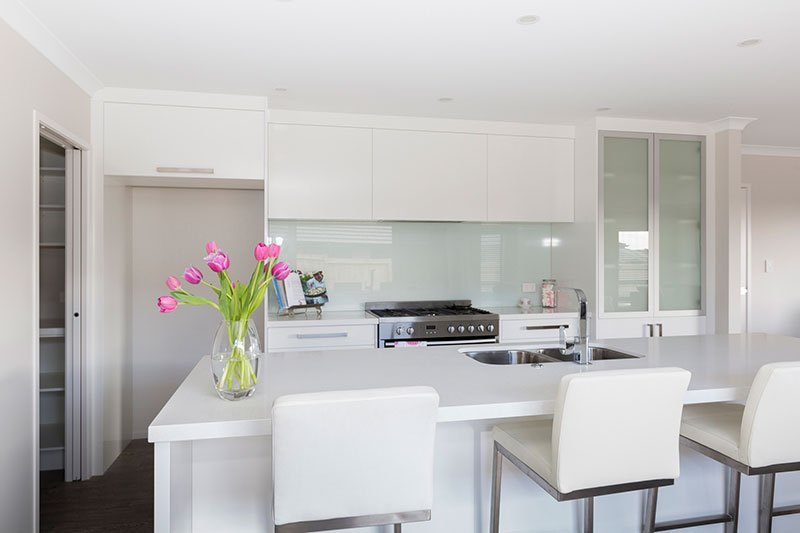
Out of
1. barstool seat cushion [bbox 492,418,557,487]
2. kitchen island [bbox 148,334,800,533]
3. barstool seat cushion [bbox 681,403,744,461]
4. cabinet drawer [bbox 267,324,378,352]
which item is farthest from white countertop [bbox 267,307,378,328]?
barstool seat cushion [bbox 681,403,744,461]

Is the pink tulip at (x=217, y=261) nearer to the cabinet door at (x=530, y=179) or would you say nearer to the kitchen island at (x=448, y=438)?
the kitchen island at (x=448, y=438)

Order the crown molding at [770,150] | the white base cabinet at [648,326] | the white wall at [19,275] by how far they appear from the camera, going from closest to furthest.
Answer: the white wall at [19,275] < the white base cabinet at [648,326] < the crown molding at [770,150]

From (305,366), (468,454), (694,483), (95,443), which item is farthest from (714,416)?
(95,443)

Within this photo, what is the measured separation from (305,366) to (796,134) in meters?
4.66

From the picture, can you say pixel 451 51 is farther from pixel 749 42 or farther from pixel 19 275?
pixel 19 275

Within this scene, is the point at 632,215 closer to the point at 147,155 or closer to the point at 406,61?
the point at 406,61

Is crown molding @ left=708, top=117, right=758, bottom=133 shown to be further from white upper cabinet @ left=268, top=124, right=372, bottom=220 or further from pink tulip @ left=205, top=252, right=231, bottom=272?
pink tulip @ left=205, top=252, right=231, bottom=272

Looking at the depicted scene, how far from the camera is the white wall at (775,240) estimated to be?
5.28 metres

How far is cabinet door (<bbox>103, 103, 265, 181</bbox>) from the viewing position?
324 cm

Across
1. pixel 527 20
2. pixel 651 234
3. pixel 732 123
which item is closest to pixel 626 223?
pixel 651 234

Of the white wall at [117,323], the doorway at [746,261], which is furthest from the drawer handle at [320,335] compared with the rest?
the doorway at [746,261]

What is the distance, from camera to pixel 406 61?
281 cm

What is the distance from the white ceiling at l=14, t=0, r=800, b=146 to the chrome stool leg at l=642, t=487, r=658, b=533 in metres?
1.89

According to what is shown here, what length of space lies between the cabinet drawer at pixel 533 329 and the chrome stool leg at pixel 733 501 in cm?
179
